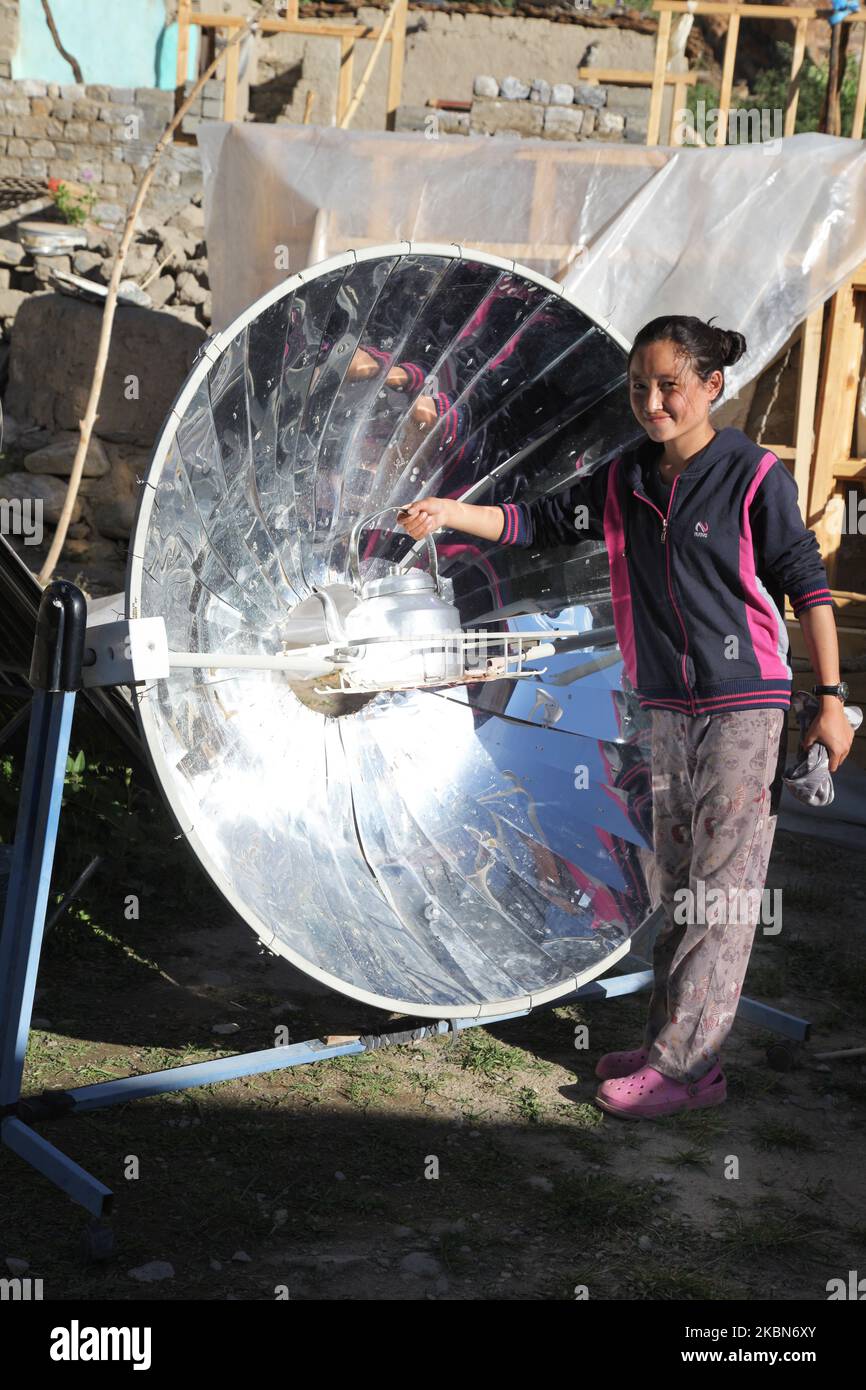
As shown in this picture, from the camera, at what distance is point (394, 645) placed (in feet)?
10.0

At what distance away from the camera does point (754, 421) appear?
6473 millimetres

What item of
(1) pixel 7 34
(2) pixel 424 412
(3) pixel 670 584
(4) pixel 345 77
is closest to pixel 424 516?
(2) pixel 424 412

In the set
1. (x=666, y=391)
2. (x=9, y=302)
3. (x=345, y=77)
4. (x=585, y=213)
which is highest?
(x=345, y=77)

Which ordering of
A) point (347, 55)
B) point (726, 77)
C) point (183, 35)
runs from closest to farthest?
point (726, 77)
point (347, 55)
point (183, 35)

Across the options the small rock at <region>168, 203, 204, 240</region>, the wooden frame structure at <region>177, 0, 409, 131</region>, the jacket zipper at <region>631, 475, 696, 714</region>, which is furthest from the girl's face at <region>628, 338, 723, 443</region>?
the small rock at <region>168, 203, 204, 240</region>

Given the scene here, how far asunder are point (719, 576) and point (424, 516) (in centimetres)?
67

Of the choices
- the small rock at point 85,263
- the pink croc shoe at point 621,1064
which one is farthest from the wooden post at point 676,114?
the pink croc shoe at point 621,1064

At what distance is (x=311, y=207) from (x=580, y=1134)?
4799 millimetres

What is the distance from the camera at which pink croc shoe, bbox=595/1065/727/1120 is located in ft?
10.3

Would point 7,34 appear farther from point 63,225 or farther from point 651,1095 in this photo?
point 651,1095

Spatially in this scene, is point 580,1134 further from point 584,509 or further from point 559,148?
point 559,148

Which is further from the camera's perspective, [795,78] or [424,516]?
[795,78]

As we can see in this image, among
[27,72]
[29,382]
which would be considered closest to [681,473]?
[29,382]

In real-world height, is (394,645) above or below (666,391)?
below
